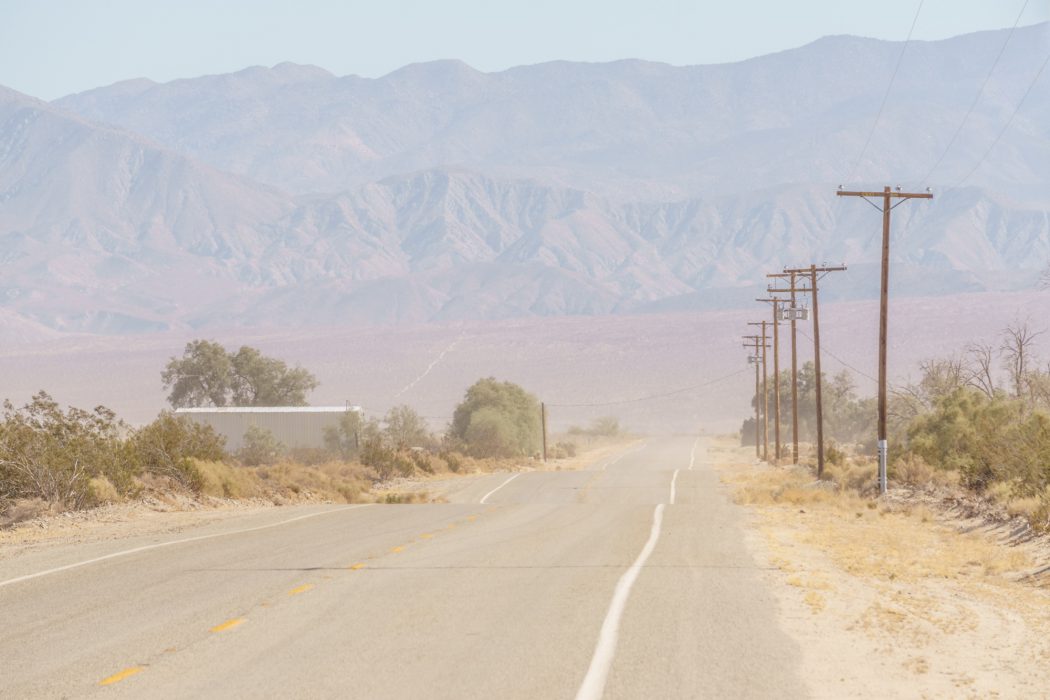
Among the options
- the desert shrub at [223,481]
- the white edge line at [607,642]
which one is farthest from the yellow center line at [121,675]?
the desert shrub at [223,481]

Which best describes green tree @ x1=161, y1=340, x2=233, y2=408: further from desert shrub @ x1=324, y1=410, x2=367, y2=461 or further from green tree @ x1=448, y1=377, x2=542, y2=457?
desert shrub @ x1=324, y1=410, x2=367, y2=461

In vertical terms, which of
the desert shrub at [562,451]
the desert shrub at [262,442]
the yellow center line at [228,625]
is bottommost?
the desert shrub at [562,451]

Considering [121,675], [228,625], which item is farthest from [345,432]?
[121,675]

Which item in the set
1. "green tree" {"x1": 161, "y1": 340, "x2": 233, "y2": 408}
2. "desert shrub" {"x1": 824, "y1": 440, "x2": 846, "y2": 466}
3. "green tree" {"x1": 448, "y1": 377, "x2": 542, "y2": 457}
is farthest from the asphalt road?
"green tree" {"x1": 161, "y1": 340, "x2": 233, "y2": 408}

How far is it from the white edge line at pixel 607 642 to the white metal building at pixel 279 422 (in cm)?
6494

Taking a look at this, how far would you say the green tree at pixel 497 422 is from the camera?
82738 millimetres

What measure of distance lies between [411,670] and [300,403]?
90139mm

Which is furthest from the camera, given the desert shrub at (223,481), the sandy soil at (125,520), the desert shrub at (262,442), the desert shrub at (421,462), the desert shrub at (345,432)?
the desert shrub at (345,432)

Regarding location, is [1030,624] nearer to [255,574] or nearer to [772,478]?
[255,574]

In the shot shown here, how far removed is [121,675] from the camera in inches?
428

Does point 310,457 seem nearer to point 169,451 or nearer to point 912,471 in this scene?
point 169,451

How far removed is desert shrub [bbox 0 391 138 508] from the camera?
86.5 ft

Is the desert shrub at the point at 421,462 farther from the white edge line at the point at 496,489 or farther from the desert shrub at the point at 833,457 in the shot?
the desert shrub at the point at 833,457

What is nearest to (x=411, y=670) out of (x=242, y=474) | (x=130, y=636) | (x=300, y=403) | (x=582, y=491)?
(x=130, y=636)
